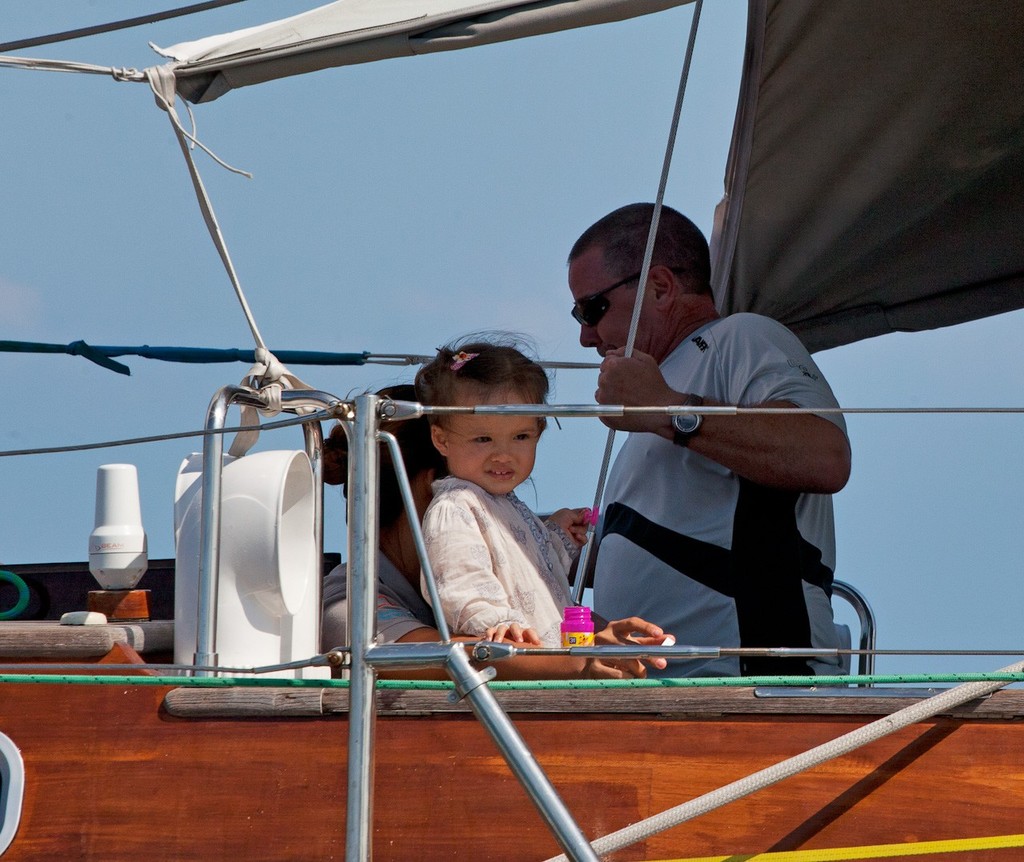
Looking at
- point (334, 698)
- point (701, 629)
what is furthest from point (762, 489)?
point (334, 698)

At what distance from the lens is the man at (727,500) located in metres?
2.57

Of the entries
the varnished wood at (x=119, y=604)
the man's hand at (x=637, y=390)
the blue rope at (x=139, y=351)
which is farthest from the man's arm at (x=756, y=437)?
the blue rope at (x=139, y=351)

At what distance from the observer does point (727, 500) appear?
2.71 m

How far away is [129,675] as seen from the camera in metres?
2.05

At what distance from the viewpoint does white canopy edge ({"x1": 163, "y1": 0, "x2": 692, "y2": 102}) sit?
2.38 metres

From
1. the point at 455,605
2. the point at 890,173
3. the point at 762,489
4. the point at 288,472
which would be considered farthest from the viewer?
the point at 890,173

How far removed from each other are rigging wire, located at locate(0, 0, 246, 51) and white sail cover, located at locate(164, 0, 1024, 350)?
0.07 meters

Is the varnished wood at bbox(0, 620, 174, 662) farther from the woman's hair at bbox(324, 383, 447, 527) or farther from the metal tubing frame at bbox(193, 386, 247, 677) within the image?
the woman's hair at bbox(324, 383, 447, 527)

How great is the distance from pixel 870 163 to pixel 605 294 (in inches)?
38.7

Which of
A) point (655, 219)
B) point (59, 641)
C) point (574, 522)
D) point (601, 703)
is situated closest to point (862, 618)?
point (574, 522)

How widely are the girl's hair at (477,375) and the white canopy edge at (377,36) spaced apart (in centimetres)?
63

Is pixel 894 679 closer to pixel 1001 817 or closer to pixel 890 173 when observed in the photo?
pixel 1001 817

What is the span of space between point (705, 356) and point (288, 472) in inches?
41.4

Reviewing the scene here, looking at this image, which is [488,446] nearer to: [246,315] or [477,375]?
[477,375]
